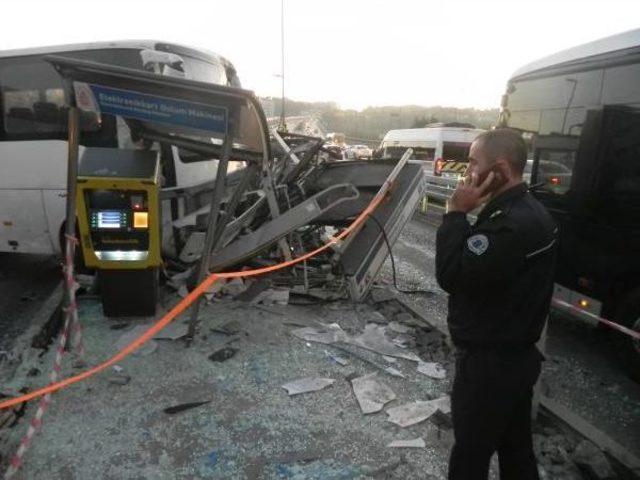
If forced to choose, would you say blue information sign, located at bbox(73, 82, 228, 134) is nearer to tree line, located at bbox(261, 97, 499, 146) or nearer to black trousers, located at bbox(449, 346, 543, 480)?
black trousers, located at bbox(449, 346, 543, 480)

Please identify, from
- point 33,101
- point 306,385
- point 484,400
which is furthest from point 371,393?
point 33,101

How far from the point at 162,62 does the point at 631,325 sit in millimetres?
5334

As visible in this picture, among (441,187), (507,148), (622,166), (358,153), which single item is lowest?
(358,153)

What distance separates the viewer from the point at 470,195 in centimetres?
212

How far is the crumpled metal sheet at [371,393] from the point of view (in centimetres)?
351

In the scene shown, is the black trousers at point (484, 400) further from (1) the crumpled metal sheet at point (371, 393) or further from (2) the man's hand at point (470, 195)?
(1) the crumpled metal sheet at point (371, 393)

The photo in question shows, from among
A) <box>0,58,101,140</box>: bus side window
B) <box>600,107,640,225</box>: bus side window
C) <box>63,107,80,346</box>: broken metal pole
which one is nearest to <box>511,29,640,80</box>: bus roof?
<box>600,107,640,225</box>: bus side window

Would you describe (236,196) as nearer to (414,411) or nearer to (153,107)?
(153,107)

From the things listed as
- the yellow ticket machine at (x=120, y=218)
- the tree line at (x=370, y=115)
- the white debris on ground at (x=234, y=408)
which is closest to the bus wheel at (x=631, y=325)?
the white debris on ground at (x=234, y=408)

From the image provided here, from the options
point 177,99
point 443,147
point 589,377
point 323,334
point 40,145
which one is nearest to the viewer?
point 177,99


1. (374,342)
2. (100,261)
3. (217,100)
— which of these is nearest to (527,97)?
(374,342)

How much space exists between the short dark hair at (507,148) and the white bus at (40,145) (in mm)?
4619

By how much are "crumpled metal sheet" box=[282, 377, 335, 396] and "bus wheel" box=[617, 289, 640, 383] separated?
2.82 meters

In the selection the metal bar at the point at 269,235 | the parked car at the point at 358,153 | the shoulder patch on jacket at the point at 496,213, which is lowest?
the parked car at the point at 358,153
